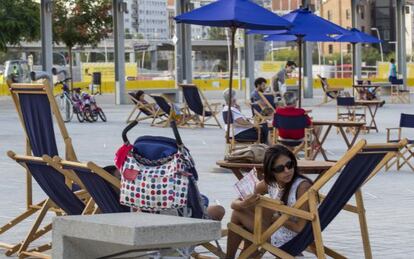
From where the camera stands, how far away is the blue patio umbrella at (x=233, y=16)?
1357 centimetres

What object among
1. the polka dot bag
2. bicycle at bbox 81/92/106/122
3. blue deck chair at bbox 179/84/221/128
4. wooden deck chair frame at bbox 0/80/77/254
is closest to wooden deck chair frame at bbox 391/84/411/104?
bicycle at bbox 81/92/106/122

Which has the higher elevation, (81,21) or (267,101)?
(81,21)

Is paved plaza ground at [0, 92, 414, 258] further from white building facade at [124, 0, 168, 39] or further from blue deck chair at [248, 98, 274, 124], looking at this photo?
white building facade at [124, 0, 168, 39]

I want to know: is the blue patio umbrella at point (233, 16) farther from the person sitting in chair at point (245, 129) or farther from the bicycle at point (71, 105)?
the bicycle at point (71, 105)

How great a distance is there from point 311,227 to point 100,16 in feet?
119

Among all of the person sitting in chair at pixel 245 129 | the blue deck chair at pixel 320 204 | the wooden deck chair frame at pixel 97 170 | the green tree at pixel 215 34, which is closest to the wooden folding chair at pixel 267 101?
the person sitting in chair at pixel 245 129

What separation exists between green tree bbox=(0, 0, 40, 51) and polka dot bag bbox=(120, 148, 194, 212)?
34.1 metres

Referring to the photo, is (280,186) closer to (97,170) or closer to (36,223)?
(97,170)

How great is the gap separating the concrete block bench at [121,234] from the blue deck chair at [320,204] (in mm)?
1570

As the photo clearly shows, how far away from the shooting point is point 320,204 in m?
6.66

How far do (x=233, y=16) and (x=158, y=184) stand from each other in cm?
739

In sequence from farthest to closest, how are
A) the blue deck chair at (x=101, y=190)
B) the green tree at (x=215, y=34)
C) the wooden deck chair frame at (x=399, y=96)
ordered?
the green tree at (x=215, y=34), the wooden deck chair frame at (x=399, y=96), the blue deck chair at (x=101, y=190)

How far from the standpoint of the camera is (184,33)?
1453 inches

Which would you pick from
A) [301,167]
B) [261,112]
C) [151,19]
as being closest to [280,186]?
[301,167]
